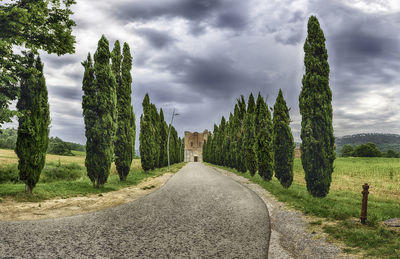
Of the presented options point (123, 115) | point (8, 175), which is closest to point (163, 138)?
point (123, 115)

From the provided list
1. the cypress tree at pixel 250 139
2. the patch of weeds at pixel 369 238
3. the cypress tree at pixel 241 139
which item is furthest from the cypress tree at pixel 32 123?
the cypress tree at pixel 241 139

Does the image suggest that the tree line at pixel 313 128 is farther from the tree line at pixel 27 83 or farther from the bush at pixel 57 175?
the bush at pixel 57 175

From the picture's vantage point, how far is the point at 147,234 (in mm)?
5711

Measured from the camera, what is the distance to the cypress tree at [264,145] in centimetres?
1811

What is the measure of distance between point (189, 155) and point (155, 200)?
273 feet

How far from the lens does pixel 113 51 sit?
57.8 feet

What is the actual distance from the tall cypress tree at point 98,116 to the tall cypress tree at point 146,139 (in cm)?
1126

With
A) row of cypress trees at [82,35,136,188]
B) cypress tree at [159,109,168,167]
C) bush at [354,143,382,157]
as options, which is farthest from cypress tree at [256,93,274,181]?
bush at [354,143,382,157]

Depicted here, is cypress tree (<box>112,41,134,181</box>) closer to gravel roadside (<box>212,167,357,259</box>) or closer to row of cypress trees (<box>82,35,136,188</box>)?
row of cypress trees (<box>82,35,136,188</box>)

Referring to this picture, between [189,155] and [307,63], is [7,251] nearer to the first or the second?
[307,63]

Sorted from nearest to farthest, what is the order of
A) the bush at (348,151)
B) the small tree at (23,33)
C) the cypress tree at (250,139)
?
the small tree at (23,33) < the cypress tree at (250,139) < the bush at (348,151)

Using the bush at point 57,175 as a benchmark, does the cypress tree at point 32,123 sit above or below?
above

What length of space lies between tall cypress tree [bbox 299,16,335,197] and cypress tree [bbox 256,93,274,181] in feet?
20.7

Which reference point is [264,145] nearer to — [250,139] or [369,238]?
[250,139]
